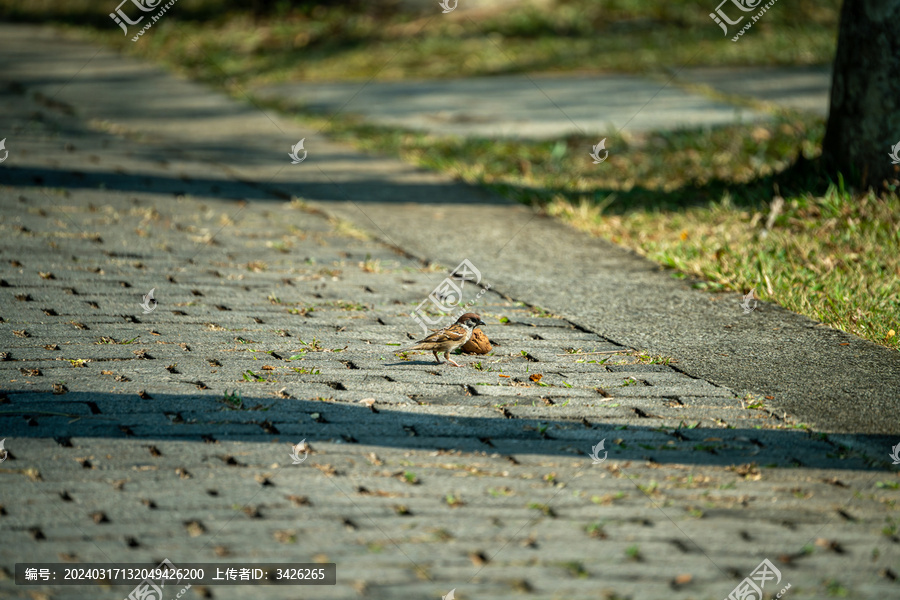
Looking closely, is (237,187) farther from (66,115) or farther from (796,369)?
(796,369)

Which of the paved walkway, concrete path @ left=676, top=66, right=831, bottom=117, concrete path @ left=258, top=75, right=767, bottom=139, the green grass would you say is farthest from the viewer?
the green grass

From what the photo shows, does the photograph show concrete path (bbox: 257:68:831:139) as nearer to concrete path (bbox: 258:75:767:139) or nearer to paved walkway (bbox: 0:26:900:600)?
concrete path (bbox: 258:75:767:139)

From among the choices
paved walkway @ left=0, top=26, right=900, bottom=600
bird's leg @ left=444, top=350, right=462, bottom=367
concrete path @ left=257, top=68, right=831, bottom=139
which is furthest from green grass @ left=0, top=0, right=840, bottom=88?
bird's leg @ left=444, top=350, right=462, bottom=367

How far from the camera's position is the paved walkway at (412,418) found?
9.00 feet

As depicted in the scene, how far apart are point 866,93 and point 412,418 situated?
4.26 m

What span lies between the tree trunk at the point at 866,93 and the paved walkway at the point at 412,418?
1.82 meters

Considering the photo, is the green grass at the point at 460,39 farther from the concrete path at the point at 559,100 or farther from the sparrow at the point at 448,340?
the sparrow at the point at 448,340

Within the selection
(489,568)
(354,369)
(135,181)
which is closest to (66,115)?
(135,181)

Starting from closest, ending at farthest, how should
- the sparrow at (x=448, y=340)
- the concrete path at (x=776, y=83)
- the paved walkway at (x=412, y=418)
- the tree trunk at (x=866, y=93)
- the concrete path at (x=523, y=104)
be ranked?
the paved walkway at (x=412, y=418)
the sparrow at (x=448, y=340)
the tree trunk at (x=866, y=93)
the concrete path at (x=523, y=104)
the concrete path at (x=776, y=83)

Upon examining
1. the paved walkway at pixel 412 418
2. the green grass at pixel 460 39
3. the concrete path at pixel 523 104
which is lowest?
the paved walkway at pixel 412 418

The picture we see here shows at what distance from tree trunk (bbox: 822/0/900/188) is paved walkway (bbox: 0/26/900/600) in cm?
182

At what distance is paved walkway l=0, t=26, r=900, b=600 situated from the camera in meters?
2.74

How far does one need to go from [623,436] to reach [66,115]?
26.9 ft

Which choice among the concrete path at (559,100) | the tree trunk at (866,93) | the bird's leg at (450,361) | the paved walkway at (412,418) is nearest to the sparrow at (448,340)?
the bird's leg at (450,361)
